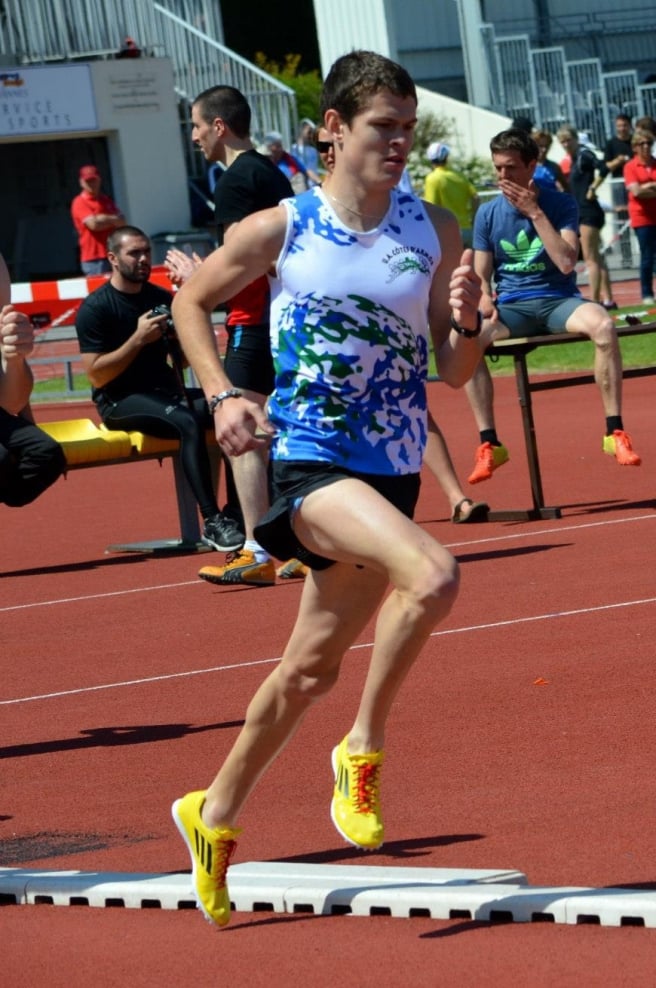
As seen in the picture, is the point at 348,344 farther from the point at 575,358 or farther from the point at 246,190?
the point at 575,358

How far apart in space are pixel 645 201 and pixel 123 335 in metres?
13.9

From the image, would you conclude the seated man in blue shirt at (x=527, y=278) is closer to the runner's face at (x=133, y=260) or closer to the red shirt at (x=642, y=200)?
the runner's face at (x=133, y=260)

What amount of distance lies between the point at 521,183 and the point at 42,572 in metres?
3.52

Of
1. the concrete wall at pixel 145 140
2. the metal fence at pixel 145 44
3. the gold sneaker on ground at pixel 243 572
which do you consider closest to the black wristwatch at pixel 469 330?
the gold sneaker on ground at pixel 243 572

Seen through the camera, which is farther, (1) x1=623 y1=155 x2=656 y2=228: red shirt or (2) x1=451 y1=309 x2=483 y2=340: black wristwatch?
(1) x1=623 y1=155 x2=656 y2=228: red shirt

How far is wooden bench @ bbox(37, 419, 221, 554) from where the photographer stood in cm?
1106

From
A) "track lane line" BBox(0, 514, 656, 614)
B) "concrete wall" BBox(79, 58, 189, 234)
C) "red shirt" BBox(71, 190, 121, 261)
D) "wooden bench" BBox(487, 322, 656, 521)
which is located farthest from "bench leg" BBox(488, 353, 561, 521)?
"concrete wall" BBox(79, 58, 189, 234)

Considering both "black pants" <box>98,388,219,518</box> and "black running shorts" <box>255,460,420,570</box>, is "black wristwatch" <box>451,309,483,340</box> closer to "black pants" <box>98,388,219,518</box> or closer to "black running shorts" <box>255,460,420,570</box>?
"black running shorts" <box>255,460,420,570</box>

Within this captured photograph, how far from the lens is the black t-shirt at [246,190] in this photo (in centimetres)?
923

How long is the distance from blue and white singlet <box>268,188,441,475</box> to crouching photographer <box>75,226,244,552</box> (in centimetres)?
587

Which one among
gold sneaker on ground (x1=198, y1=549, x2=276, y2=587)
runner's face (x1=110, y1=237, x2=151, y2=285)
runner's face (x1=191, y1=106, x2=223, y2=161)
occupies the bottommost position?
gold sneaker on ground (x1=198, y1=549, x2=276, y2=587)

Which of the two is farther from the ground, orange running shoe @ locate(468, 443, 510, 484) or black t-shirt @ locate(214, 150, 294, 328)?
black t-shirt @ locate(214, 150, 294, 328)

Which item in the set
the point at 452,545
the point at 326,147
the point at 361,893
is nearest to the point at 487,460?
the point at 452,545

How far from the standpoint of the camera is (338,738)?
6.32 metres
